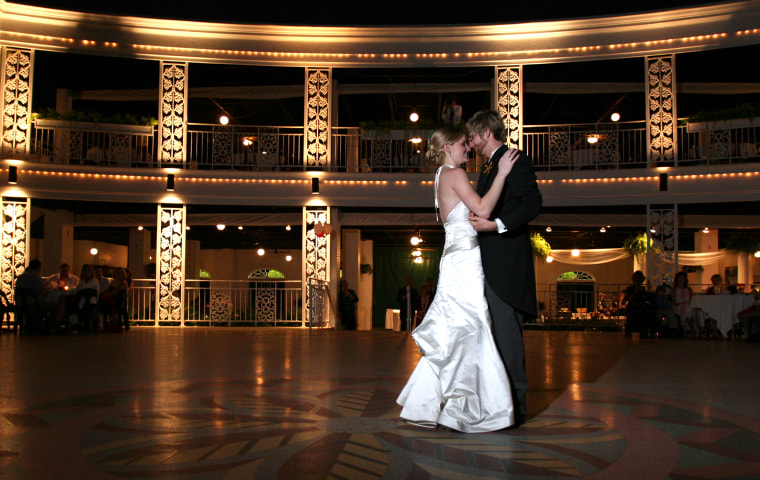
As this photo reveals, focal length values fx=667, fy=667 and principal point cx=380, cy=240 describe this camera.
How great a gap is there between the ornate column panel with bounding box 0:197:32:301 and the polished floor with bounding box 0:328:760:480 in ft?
26.2

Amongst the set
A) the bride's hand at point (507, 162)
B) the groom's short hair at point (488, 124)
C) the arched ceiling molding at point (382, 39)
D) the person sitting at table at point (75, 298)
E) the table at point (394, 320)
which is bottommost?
the table at point (394, 320)

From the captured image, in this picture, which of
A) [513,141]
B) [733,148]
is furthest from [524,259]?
[733,148]

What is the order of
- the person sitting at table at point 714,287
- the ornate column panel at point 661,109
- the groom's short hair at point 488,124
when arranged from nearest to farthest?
the groom's short hair at point 488,124 < the person sitting at table at point 714,287 < the ornate column panel at point 661,109

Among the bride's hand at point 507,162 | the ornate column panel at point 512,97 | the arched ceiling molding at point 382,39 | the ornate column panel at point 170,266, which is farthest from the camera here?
the ornate column panel at point 512,97

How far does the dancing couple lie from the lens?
3.37 meters

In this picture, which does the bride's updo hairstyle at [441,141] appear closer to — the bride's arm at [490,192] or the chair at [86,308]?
the bride's arm at [490,192]

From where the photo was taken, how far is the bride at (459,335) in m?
3.34

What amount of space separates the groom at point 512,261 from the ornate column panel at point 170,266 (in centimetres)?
1182

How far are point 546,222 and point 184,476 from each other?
1388 centimetres

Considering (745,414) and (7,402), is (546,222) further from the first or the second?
(7,402)

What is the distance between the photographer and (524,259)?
357 cm

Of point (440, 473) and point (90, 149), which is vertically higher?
point (90, 149)

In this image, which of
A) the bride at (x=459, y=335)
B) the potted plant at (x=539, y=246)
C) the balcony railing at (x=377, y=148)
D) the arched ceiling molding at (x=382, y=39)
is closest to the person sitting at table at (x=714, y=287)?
the balcony railing at (x=377, y=148)

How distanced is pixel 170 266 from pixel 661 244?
10.5 m
